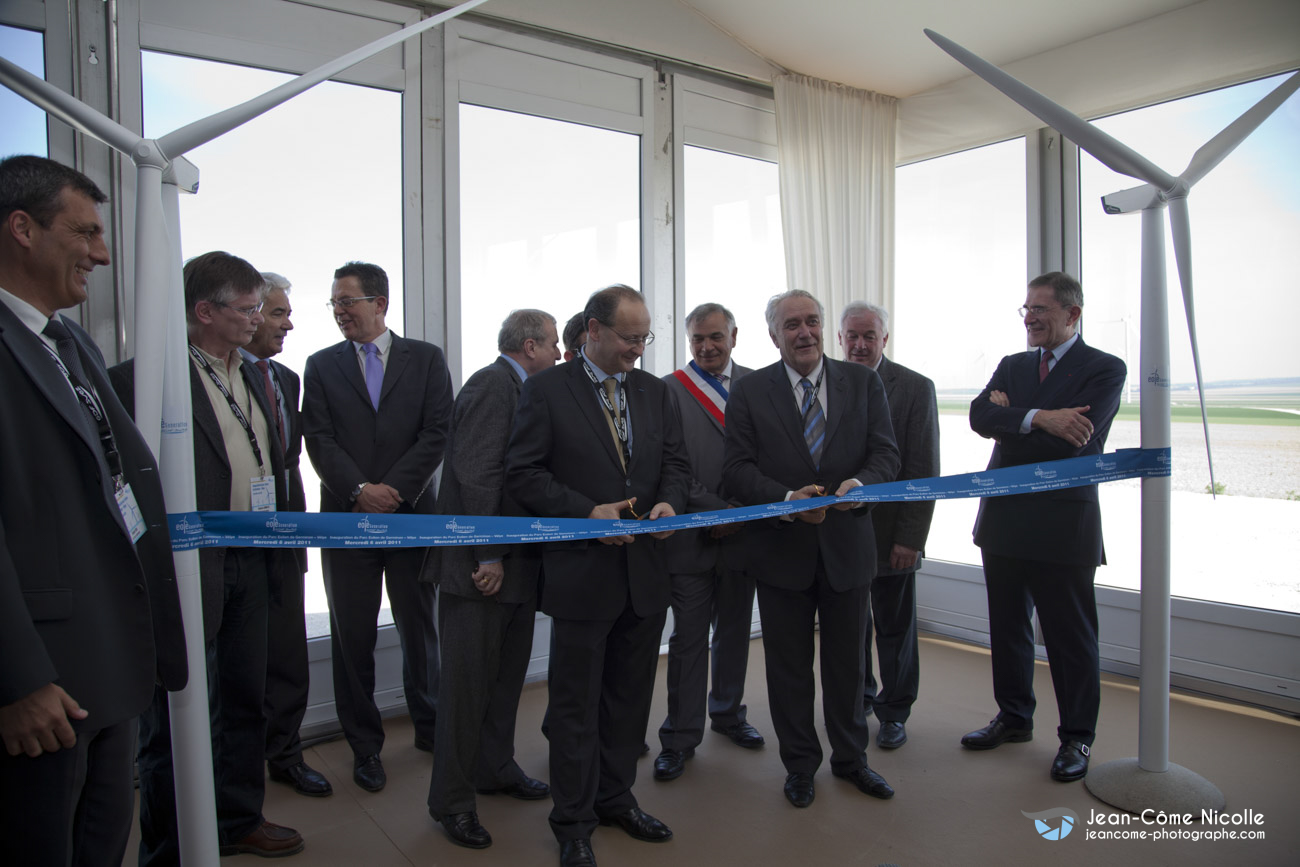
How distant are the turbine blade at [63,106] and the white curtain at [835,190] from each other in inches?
155

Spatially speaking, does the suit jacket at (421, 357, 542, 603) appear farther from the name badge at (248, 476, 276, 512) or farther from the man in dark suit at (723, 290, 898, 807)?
the man in dark suit at (723, 290, 898, 807)

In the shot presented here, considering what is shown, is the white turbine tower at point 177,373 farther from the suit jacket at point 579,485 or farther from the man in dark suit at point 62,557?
the suit jacket at point 579,485

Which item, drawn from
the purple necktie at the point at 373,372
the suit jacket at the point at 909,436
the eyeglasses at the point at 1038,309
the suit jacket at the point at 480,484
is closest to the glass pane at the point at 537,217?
the purple necktie at the point at 373,372

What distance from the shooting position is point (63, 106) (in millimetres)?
1909

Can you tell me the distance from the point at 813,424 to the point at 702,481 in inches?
26.4

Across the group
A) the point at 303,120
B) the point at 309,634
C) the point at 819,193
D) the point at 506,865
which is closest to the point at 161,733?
the point at 506,865

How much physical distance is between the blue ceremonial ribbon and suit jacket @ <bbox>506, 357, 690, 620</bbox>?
77mm

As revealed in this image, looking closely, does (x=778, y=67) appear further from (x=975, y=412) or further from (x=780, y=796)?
(x=780, y=796)

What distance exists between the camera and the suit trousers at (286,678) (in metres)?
Answer: 3.08

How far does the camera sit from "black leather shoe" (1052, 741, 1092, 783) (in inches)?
124

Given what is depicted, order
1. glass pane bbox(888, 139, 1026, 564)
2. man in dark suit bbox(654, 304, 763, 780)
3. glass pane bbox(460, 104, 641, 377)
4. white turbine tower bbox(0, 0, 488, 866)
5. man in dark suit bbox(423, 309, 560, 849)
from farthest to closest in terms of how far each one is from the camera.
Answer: glass pane bbox(888, 139, 1026, 564), glass pane bbox(460, 104, 641, 377), man in dark suit bbox(654, 304, 763, 780), man in dark suit bbox(423, 309, 560, 849), white turbine tower bbox(0, 0, 488, 866)

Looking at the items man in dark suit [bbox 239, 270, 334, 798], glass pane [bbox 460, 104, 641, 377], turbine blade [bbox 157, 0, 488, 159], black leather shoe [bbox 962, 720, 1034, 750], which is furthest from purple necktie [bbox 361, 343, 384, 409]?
black leather shoe [bbox 962, 720, 1034, 750]

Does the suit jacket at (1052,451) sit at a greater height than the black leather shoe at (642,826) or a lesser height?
greater

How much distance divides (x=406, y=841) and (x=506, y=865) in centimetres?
42
